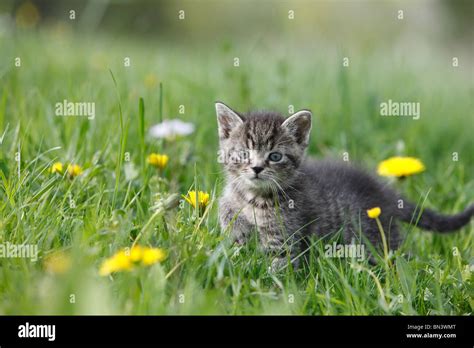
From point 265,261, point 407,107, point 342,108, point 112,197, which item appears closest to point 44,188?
point 112,197

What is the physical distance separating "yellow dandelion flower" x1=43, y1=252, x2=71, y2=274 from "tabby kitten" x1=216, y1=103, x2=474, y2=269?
1116 millimetres

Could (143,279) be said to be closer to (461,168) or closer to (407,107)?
(461,168)

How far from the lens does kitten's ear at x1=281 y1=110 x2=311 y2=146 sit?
4.35 metres

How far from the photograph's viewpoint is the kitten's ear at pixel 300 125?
435 centimetres

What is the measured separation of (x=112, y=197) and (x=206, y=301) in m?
1.37

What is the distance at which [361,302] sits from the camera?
3.34 m

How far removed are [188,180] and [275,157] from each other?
3.16ft

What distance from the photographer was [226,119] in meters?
4.50

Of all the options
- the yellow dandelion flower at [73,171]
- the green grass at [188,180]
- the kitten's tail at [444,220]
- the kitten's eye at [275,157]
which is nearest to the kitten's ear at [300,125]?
the kitten's eye at [275,157]

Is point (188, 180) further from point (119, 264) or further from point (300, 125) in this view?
point (119, 264)

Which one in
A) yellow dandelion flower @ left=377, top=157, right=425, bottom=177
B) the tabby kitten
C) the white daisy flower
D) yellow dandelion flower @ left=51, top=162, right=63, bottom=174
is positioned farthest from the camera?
the white daisy flower

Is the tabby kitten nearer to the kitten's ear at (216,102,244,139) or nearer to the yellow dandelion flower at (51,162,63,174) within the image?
the kitten's ear at (216,102,244,139)

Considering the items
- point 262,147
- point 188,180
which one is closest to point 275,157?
point 262,147

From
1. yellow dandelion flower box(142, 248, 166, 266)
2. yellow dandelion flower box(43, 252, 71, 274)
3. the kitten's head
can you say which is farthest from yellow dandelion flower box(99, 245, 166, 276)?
the kitten's head
